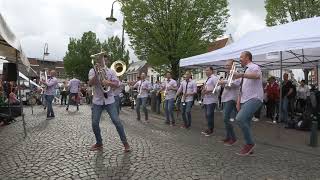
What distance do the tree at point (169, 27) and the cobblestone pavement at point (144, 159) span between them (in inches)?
711

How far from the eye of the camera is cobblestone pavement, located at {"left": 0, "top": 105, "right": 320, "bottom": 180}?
6609 millimetres

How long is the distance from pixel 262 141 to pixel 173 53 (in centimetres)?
1827

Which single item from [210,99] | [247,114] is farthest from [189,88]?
[247,114]

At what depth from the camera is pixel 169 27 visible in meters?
28.8

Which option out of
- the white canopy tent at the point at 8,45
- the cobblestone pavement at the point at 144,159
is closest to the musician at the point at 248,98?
the cobblestone pavement at the point at 144,159

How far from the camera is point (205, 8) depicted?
96.4 ft

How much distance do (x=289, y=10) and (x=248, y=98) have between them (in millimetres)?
23964

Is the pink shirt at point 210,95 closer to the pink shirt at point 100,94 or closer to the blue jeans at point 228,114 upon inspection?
the blue jeans at point 228,114

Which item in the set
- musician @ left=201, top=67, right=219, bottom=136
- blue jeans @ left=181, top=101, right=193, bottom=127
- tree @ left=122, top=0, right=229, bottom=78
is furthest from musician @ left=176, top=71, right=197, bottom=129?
tree @ left=122, top=0, right=229, bottom=78

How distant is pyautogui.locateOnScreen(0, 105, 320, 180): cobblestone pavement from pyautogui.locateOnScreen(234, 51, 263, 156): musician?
41cm

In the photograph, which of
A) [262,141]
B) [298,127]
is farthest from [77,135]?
[298,127]

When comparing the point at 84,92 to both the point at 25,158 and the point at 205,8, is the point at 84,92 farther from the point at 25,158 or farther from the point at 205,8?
the point at 25,158

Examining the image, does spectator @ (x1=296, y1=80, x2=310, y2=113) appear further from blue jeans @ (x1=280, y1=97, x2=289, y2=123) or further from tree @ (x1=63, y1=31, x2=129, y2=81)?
tree @ (x1=63, y1=31, x2=129, y2=81)

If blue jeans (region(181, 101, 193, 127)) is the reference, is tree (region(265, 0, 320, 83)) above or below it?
above
